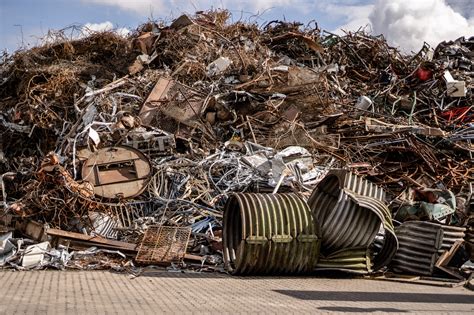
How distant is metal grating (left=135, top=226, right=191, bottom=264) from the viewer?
330 inches

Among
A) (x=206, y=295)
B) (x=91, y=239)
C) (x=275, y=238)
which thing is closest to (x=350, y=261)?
(x=275, y=238)

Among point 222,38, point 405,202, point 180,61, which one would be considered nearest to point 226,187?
point 405,202

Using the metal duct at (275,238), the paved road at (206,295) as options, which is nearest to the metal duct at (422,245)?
the paved road at (206,295)

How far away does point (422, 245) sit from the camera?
8344 millimetres

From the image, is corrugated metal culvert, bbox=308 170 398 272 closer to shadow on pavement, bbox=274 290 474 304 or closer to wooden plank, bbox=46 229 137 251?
shadow on pavement, bbox=274 290 474 304

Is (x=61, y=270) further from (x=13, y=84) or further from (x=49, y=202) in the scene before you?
(x=13, y=84)

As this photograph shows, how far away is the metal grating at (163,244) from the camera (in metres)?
8.37

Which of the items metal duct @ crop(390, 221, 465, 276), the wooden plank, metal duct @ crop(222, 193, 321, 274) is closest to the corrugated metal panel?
metal duct @ crop(222, 193, 321, 274)

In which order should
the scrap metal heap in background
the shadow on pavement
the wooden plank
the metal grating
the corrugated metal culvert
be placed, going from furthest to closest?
the wooden plank < the metal grating < the scrap metal heap in background < the corrugated metal culvert < the shadow on pavement

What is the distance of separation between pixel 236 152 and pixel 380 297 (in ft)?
16.4

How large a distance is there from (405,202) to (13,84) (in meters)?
9.07

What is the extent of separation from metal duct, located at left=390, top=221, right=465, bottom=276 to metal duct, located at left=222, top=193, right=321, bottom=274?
133 centimetres

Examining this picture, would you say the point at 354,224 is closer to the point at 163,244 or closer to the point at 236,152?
the point at 163,244

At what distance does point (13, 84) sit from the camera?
13953 millimetres
